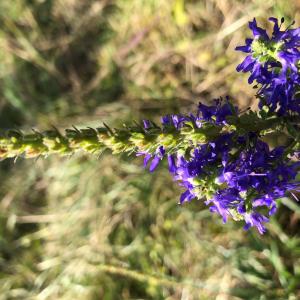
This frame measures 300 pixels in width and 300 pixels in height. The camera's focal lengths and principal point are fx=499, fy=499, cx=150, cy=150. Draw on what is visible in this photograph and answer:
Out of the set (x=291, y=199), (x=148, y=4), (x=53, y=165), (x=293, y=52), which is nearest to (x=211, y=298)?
(x=291, y=199)

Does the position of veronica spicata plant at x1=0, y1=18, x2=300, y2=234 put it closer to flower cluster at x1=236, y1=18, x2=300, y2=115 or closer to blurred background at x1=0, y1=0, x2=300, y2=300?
flower cluster at x1=236, y1=18, x2=300, y2=115

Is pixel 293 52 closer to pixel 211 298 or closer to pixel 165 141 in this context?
pixel 165 141

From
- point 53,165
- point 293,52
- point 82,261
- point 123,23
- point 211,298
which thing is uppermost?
point 293,52

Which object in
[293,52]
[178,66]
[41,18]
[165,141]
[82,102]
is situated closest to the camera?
[165,141]

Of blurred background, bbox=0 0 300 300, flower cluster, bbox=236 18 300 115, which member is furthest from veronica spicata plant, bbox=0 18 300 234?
blurred background, bbox=0 0 300 300

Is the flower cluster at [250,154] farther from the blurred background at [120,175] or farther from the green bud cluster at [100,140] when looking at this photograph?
the blurred background at [120,175]

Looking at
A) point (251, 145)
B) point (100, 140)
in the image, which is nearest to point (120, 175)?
A: point (251, 145)
